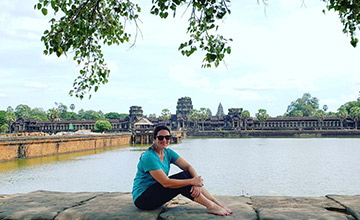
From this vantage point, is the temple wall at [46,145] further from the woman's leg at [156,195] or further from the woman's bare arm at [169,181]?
the woman's bare arm at [169,181]

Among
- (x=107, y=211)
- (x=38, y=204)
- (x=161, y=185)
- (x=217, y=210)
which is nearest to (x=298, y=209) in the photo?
(x=217, y=210)

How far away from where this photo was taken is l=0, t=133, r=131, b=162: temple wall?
26.6 meters

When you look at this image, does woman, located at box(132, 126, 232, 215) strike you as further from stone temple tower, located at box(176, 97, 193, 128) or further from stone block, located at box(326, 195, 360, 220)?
stone temple tower, located at box(176, 97, 193, 128)

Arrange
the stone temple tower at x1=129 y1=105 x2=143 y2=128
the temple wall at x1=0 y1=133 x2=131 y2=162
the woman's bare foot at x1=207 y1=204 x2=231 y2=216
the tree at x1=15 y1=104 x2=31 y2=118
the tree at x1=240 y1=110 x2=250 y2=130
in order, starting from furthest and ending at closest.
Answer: the tree at x1=15 y1=104 x2=31 y2=118 < the stone temple tower at x1=129 y1=105 x2=143 y2=128 < the tree at x1=240 y1=110 x2=250 y2=130 < the temple wall at x1=0 y1=133 x2=131 y2=162 < the woman's bare foot at x1=207 y1=204 x2=231 y2=216

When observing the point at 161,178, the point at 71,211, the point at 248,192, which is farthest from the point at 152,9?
the point at 248,192

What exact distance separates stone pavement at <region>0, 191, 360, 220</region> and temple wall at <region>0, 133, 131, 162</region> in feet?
78.8


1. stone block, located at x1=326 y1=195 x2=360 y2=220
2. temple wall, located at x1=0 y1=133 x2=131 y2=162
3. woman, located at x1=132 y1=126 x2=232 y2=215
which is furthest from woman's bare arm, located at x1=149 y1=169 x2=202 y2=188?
temple wall, located at x1=0 y1=133 x2=131 y2=162

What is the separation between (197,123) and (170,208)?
107432mm

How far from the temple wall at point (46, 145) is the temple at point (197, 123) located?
50585 mm

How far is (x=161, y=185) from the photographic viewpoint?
4156 millimetres

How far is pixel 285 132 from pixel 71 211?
3430 inches

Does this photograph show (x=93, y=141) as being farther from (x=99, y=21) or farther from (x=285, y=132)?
(x=285, y=132)

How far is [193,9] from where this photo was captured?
6.06m

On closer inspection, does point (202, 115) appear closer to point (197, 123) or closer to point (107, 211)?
point (197, 123)
